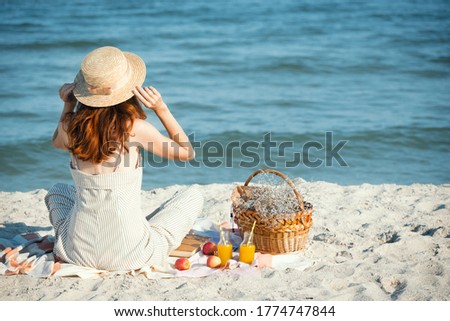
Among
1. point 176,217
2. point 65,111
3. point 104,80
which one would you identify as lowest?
point 176,217

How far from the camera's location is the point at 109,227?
3.95 metres

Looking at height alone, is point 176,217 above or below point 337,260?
above

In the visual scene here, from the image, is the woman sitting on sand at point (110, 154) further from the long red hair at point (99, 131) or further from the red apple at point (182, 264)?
the red apple at point (182, 264)

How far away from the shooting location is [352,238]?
15.8ft

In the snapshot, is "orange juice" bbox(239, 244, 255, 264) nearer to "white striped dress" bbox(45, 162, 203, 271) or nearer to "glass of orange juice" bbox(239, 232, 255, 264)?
"glass of orange juice" bbox(239, 232, 255, 264)

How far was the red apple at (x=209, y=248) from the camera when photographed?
14.7ft

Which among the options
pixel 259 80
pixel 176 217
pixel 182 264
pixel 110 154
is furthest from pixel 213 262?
pixel 259 80

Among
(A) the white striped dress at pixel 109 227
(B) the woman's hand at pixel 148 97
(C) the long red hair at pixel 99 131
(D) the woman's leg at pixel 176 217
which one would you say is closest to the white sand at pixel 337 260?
(A) the white striped dress at pixel 109 227

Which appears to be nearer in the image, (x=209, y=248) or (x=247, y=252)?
(x=247, y=252)

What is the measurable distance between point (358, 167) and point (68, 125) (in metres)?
4.94

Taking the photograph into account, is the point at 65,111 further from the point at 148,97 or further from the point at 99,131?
the point at 148,97

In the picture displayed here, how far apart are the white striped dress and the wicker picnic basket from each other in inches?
21.4

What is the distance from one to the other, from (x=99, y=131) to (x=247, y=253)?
53.2 inches

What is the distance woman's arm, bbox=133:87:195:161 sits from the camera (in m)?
3.81
